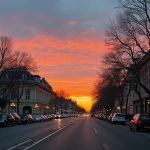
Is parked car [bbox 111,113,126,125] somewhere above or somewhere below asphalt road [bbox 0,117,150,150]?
above

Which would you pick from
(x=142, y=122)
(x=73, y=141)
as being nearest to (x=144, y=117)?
(x=142, y=122)

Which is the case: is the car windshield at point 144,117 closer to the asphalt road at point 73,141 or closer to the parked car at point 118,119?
the asphalt road at point 73,141

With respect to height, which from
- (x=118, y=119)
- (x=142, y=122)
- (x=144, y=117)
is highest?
(x=118, y=119)

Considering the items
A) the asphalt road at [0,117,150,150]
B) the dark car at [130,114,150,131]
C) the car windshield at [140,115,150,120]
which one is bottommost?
the asphalt road at [0,117,150,150]

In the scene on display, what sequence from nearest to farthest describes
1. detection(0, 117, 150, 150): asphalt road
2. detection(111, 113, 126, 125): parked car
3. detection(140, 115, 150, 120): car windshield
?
1. detection(0, 117, 150, 150): asphalt road
2. detection(140, 115, 150, 120): car windshield
3. detection(111, 113, 126, 125): parked car

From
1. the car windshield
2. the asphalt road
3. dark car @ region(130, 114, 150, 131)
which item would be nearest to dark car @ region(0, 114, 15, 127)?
the asphalt road

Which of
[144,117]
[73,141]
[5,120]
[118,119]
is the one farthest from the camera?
[118,119]

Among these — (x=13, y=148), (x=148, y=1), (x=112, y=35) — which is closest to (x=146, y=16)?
(x=148, y=1)

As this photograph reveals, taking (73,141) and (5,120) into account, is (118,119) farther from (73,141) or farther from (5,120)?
(73,141)

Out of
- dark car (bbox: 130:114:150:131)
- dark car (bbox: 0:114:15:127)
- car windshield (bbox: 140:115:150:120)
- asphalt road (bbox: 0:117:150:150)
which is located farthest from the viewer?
Result: dark car (bbox: 0:114:15:127)

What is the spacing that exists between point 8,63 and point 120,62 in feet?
70.2

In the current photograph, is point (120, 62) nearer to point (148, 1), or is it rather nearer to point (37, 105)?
point (148, 1)

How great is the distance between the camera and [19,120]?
65.6 meters

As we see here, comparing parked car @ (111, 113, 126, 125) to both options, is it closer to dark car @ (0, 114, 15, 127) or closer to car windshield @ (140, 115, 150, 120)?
dark car @ (0, 114, 15, 127)
